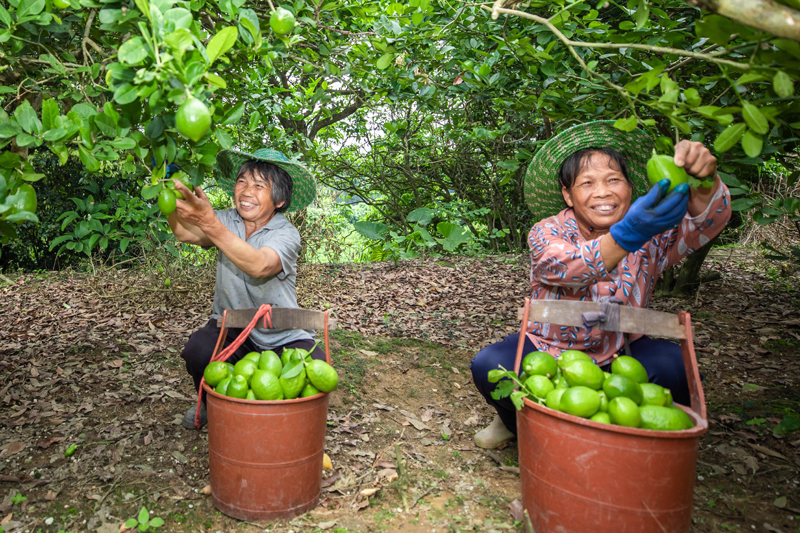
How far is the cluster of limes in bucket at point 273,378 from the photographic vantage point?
1837 mm

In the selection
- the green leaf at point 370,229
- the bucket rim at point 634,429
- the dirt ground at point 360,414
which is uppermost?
the green leaf at point 370,229

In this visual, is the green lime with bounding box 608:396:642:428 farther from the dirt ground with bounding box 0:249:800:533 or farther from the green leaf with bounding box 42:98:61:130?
the green leaf with bounding box 42:98:61:130

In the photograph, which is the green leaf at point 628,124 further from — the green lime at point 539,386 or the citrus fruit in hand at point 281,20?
the citrus fruit in hand at point 281,20

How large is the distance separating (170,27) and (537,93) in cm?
201

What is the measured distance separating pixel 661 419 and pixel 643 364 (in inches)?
28.7

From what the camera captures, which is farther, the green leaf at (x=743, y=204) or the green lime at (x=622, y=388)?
the green leaf at (x=743, y=204)

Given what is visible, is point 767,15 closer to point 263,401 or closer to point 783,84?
point 783,84

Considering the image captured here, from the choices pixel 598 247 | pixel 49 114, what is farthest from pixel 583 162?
pixel 49 114

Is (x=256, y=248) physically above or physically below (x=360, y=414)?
above

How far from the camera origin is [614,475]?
1.43m

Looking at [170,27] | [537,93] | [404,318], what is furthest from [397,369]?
[170,27]

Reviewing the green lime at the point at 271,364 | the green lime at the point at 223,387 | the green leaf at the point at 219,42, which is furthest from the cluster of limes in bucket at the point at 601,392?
the green leaf at the point at 219,42

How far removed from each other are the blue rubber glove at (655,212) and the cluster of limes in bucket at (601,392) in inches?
16.8

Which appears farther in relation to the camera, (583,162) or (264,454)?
(583,162)
